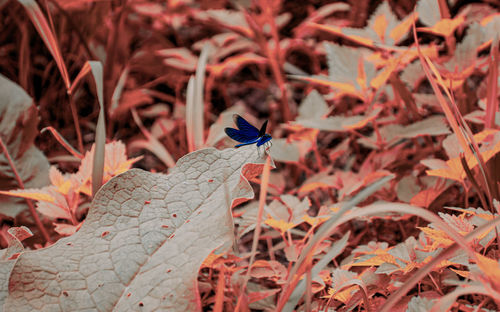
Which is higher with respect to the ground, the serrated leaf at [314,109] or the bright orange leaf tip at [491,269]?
the bright orange leaf tip at [491,269]

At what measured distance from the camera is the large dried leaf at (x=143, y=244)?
826mm

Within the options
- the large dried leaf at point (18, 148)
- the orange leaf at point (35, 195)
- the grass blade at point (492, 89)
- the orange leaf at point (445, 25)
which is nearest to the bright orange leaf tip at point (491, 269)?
the grass blade at point (492, 89)

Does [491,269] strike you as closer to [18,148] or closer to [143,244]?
[143,244]

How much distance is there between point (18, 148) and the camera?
1362mm

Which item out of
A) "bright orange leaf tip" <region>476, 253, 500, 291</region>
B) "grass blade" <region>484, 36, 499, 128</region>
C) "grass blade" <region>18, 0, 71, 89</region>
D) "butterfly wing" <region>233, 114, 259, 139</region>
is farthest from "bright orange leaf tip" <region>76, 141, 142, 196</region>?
"grass blade" <region>484, 36, 499, 128</region>

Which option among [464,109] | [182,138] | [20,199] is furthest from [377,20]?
[20,199]

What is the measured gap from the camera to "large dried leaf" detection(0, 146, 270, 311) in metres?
0.83

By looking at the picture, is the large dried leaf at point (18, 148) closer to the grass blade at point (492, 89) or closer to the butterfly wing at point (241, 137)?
the butterfly wing at point (241, 137)

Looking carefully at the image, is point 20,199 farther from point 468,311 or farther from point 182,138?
point 468,311

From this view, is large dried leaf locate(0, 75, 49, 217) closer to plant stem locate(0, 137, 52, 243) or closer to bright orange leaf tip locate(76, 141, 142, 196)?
plant stem locate(0, 137, 52, 243)

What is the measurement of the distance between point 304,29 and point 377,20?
604mm

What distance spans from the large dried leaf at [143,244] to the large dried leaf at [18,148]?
1.66 feet

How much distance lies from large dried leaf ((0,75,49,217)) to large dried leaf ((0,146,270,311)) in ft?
1.66

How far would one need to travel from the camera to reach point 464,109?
54.2 inches
